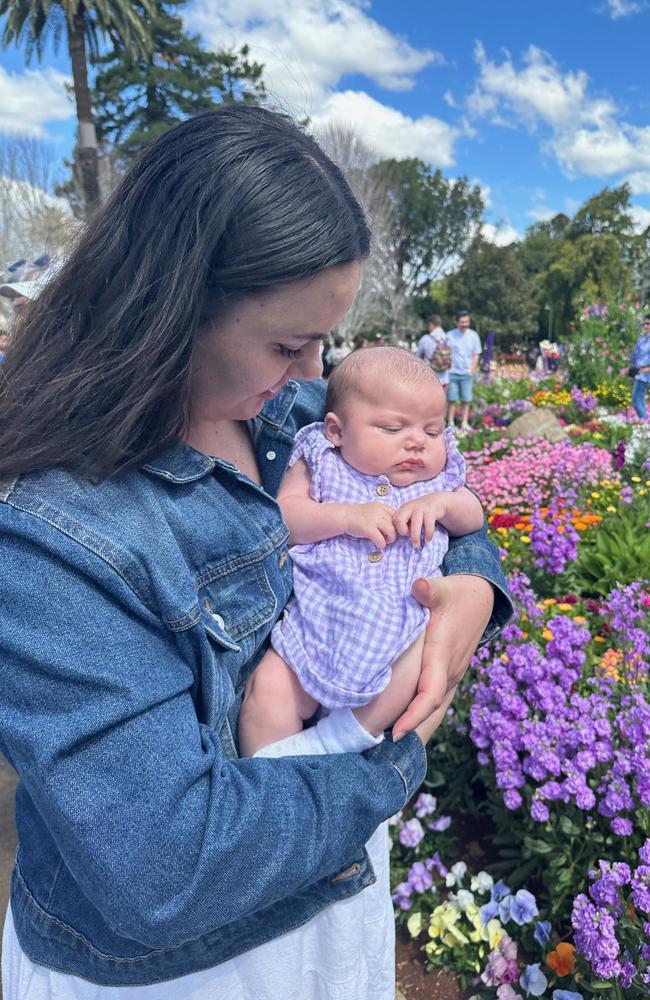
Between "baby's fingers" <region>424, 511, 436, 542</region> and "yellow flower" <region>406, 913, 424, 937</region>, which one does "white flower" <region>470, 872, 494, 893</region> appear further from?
"baby's fingers" <region>424, 511, 436, 542</region>

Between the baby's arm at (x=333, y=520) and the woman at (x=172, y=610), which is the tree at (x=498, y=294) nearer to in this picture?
the baby's arm at (x=333, y=520)

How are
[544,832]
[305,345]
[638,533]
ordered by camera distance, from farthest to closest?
[638,533]
[544,832]
[305,345]

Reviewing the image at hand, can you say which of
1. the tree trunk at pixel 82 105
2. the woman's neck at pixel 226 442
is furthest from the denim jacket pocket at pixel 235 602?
the tree trunk at pixel 82 105

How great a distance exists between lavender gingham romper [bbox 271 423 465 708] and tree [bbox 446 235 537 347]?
33889 mm

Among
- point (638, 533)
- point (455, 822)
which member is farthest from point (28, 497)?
point (638, 533)

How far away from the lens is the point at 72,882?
949 millimetres

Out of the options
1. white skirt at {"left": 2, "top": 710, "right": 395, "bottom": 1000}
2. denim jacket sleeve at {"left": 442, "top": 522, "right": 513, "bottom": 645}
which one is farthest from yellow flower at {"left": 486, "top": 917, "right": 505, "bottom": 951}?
denim jacket sleeve at {"left": 442, "top": 522, "right": 513, "bottom": 645}

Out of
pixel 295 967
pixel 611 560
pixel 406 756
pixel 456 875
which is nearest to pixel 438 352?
pixel 611 560

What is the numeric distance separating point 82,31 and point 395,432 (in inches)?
759

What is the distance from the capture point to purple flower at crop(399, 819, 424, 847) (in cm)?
237

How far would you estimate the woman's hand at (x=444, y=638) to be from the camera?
3.89 ft

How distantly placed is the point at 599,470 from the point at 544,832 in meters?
3.41

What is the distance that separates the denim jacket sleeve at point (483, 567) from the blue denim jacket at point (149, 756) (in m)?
0.46

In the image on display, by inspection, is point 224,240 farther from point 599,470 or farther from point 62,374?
point 599,470
